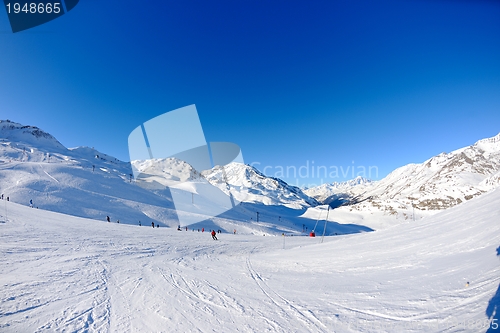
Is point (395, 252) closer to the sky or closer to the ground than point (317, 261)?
closer to the sky

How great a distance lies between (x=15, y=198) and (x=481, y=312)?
6247cm

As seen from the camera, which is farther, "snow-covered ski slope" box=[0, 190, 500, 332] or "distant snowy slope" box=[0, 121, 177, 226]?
"distant snowy slope" box=[0, 121, 177, 226]

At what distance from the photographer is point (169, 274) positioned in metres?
9.83

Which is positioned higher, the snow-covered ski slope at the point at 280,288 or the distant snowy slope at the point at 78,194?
the distant snowy slope at the point at 78,194

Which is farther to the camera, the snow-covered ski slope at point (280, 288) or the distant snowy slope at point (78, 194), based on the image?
the distant snowy slope at point (78, 194)

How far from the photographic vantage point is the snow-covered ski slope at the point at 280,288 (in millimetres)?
5375

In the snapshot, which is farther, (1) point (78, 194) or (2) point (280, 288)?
(1) point (78, 194)

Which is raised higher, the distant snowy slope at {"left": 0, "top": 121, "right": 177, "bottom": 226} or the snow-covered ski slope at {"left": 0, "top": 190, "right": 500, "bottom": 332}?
the distant snowy slope at {"left": 0, "top": 121, "right": 177, "bottom": 226}

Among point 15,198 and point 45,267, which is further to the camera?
point 15,198

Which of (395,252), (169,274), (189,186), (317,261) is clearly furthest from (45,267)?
(189,186)

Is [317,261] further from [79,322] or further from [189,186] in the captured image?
[189,186]

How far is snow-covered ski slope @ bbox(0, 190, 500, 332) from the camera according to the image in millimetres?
5375

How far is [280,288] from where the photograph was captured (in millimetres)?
7945

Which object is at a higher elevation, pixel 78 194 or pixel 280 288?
pixel 78 194
